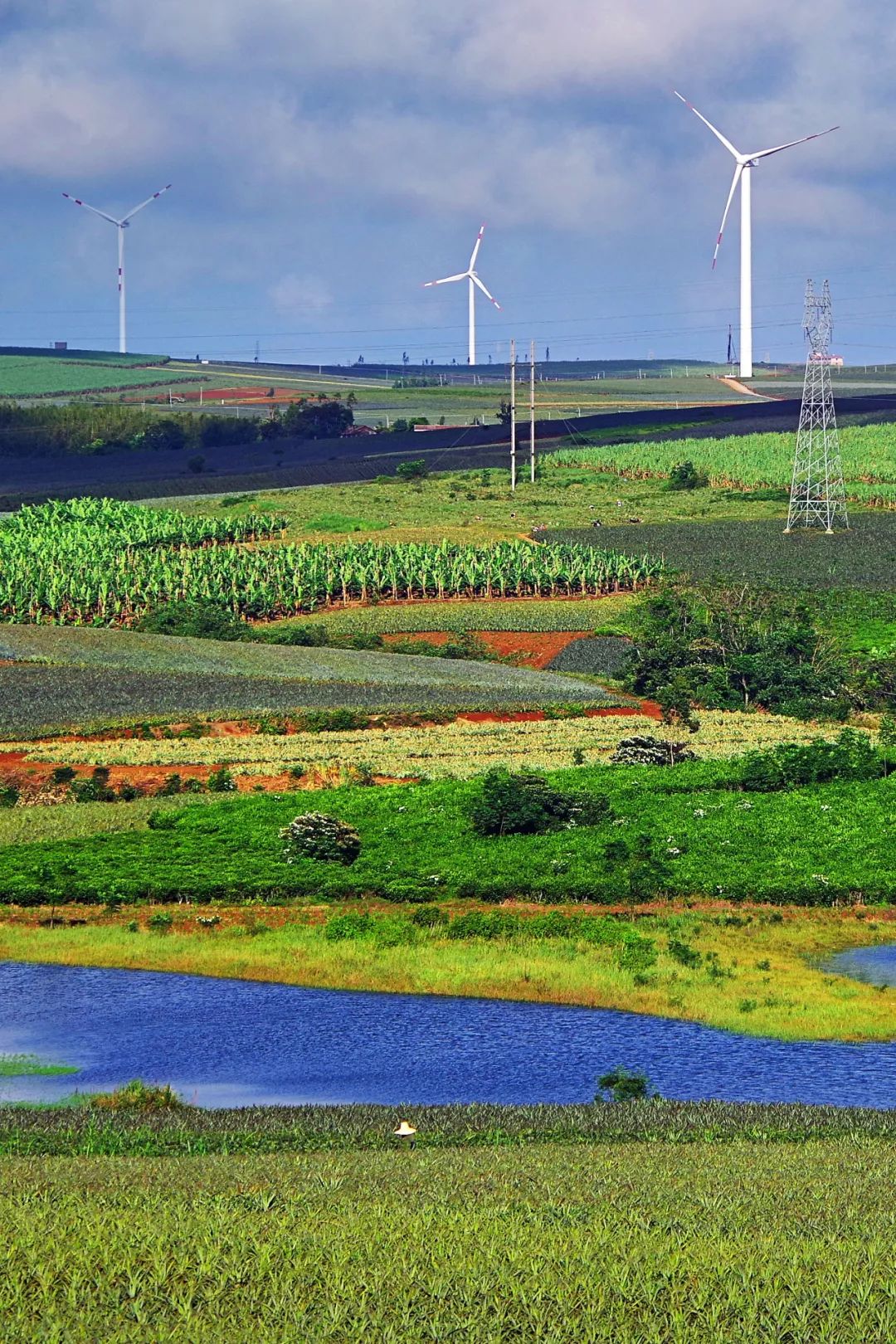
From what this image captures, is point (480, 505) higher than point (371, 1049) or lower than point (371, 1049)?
higher

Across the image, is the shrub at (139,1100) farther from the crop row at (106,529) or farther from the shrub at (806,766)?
the crop row at (106,529)

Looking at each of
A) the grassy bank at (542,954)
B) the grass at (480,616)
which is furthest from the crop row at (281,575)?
the grassy bank at (542,954)

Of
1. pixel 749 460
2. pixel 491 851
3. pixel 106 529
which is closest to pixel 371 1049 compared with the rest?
pixel 491 851

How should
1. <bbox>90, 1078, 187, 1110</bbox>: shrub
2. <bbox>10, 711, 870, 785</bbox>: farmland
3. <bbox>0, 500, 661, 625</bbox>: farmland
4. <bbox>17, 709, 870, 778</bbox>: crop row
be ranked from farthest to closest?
1. <bbox>0, 500, 661, 625</bbox>: farmland
2. <bbox>17, 709, 870, 778</bbox>: crop row
3. <bbox>10, 711, 870, 785</bbox>: farmland
4. <bbox>90, 1078, 187, 1110</bbox>: shrub

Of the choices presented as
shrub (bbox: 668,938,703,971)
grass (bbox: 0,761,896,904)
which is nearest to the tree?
grass (bbox: 0,761,896,904)

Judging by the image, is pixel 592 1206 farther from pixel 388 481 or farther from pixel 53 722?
pixel 388 481

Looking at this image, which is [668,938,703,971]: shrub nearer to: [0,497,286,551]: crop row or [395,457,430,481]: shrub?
[0,497,286,551]: crop row

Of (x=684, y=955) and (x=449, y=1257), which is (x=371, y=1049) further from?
(x=449, y=1257)
